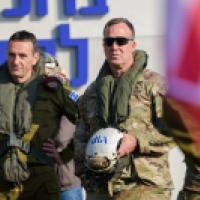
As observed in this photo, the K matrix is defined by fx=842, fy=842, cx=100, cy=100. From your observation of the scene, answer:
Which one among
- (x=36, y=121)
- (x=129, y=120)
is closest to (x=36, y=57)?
(x=36, y=121)

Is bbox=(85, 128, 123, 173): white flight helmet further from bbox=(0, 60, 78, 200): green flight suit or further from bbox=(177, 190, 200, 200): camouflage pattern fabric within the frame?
bbox=(0, 60, 78, 200): green flight suit

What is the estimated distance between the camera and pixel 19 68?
17.9 ft

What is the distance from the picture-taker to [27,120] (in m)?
5.29

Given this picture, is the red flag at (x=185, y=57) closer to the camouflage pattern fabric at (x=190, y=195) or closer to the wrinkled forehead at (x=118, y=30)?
the camouflage pattern fabric at (x=190, y=195)

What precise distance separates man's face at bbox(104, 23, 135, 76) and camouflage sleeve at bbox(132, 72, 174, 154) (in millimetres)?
209

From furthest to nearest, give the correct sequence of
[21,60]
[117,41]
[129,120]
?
[21,60] < [117,41] < [129,120]

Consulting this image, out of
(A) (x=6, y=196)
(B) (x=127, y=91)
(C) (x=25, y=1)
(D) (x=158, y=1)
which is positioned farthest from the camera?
(C) (x=25, y=1)

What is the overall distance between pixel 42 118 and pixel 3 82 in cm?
36

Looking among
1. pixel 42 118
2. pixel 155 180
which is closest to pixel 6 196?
Result: pixel 42 118

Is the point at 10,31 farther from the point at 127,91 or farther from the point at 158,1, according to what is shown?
the point at 158,1

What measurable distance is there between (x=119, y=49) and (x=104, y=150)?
617mm

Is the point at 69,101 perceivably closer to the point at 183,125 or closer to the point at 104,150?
the point at 104,150

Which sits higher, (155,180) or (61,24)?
(61,24)

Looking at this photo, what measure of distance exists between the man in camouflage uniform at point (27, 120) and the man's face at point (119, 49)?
24.8 inches
